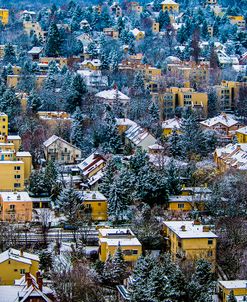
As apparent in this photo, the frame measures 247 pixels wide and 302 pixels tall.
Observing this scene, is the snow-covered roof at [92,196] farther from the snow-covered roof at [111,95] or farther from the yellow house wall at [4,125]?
the snow-covered roof at [111,95]

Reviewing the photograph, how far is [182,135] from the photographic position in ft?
143

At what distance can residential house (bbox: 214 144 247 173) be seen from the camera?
131ft

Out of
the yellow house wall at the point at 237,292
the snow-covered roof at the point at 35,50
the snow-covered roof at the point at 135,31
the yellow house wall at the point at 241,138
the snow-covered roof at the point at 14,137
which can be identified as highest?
the yellow house wall at the point at 237,292

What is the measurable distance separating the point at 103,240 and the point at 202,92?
22.5 metres

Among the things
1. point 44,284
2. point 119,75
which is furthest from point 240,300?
point 119,75

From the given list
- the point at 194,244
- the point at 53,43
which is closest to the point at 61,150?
the point at 194,244

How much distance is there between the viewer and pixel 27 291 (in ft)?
80.5

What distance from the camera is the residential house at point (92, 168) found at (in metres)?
38.8

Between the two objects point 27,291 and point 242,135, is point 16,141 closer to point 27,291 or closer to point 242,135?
point 242,135

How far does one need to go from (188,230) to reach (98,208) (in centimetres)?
539

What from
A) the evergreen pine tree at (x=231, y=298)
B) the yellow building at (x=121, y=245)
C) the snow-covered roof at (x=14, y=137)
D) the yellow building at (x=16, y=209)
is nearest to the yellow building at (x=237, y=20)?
the snow-covered roof at (x=14, y=137)

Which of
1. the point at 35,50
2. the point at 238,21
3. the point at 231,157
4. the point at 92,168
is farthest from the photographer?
the point at 238,21

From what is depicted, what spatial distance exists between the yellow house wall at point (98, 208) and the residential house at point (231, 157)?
5.88m

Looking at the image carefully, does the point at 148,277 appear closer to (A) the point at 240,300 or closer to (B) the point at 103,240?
(A) the point at 240,300
